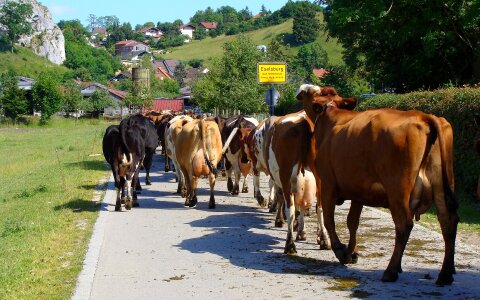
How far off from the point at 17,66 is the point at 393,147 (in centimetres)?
16671

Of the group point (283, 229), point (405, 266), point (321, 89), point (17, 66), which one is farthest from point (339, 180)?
point (17, 66)

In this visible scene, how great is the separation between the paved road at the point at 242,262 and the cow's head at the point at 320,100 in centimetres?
203

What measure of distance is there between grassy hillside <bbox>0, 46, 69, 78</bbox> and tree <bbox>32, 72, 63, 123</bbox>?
61.6 m

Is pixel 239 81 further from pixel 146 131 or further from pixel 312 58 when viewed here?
pixel 312 58

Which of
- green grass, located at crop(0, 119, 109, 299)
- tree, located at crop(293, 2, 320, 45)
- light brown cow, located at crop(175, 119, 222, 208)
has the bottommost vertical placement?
green grass, located at crop(0, 119, 109, 299)

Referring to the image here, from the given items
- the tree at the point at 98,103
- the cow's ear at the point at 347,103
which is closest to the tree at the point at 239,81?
the cow's ear at the point at 347,103

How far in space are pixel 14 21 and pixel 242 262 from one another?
187909 mm

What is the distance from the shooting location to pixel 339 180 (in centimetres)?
931

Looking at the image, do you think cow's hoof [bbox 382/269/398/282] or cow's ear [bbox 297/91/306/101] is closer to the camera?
cow's hoof [bbox 382/269/398/282]

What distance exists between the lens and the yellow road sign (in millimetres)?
25562

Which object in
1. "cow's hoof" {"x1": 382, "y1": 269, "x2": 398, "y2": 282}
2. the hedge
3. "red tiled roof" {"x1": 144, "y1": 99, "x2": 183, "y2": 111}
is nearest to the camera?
"cow's hoof" {"x1": 382, "y1": 269, "x2": 398, "y2": 282}

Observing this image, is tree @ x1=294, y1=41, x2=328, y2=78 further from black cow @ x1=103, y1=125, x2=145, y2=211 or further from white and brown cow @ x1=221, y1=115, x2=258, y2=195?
black cow @ x1=103, y1=125, x2=145, y2=211

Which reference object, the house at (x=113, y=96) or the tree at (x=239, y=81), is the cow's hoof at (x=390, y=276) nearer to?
the tree at (x=239, y=81)

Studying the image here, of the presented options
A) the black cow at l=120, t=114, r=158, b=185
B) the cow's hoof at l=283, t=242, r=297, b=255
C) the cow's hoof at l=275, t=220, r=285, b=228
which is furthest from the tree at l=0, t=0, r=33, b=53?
the cow's hoof at l=283, t=242, r=297, b=255
